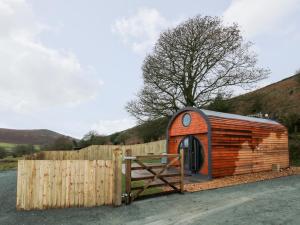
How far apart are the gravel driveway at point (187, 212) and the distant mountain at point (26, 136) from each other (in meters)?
49.5

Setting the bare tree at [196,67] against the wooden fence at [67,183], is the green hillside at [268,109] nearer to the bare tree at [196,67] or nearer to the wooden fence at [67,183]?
the bare tree at [196,67]

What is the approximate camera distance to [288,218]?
619 cm

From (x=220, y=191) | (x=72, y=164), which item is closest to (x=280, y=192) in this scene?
(x=220, y=191)

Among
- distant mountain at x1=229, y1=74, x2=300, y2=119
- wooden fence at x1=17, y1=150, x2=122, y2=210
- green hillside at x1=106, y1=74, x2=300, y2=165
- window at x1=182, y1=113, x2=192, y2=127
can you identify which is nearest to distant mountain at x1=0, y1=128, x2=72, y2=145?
green hillside at x1=106, y1=74, x2=300, y2=165

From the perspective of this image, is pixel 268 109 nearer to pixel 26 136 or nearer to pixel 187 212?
pixel 187 212

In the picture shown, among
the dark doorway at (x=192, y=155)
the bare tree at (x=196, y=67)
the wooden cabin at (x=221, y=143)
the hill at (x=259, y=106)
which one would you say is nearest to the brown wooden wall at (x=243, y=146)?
the wooden cabin at (x=221, y=143)

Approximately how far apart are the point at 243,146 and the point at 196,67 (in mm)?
11817

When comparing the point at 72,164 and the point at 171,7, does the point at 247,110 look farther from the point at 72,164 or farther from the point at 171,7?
the point at 72,164

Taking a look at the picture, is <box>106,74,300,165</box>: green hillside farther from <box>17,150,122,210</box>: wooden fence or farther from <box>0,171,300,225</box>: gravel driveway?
<box>17,150,122,210</box>: wooden fence

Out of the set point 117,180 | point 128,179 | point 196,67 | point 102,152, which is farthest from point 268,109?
point 117,180

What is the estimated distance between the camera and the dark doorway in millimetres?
14070

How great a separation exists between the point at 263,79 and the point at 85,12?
1819 cm

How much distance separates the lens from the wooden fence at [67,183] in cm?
741

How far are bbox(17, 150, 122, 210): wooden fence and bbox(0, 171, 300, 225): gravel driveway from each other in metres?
0.33
